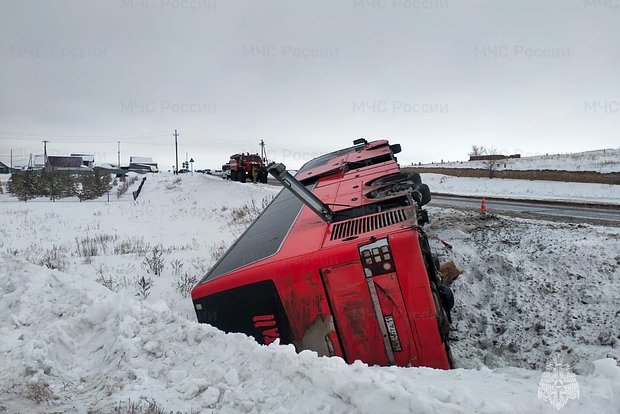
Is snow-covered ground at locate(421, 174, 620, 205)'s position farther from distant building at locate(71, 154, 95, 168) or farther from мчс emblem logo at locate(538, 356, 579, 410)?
distant building at locate(71, 154, 95, 168)

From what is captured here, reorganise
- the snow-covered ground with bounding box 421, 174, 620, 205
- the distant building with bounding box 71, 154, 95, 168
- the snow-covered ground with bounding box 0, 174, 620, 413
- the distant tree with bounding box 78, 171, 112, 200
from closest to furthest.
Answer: the snow-covered ground with bounding box 0, 174, 620, 413
the snow-covered ground with bounding box 421, 174, 620, 205
the distant tree with bounding box 78, 171, 112, 200
the distant building with bounding box 71, 154, 95, 168

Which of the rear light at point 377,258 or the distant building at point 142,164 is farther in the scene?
the distant building at point 142,164

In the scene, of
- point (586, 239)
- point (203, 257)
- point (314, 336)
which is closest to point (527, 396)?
point (314, 336)

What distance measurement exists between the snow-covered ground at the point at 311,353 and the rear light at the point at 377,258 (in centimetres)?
59

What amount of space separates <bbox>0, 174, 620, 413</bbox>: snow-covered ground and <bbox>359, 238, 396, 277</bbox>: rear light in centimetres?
59

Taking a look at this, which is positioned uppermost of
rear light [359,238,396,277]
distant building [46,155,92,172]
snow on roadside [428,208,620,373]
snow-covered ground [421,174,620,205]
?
distant building [46,155,92,172]

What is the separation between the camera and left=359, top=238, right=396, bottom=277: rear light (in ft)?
7.72

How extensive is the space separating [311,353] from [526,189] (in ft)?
75.1

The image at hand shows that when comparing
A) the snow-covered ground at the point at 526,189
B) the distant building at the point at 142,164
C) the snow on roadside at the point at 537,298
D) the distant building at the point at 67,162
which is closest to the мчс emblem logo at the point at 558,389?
the snow on roadside at the point at 537,298

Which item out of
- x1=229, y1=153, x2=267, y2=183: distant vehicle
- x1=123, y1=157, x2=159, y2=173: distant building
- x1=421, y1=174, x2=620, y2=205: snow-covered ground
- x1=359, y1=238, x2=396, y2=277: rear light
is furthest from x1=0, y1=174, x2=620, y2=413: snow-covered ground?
x1=123, y1=157, x2=159, y2=173: distant building

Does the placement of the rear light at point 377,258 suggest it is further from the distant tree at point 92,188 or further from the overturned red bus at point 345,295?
the distant tree at point 92,188

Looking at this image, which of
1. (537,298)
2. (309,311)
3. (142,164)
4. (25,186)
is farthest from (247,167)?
(142,164)

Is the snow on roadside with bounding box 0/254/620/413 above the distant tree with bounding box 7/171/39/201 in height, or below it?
below

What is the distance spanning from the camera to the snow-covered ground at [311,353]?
73.2 inches
